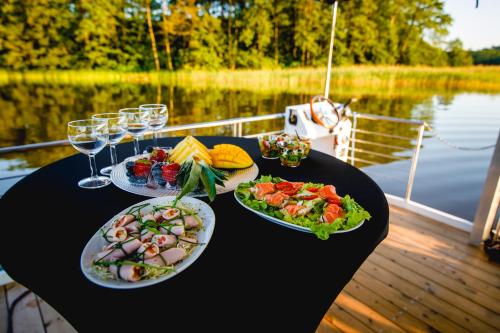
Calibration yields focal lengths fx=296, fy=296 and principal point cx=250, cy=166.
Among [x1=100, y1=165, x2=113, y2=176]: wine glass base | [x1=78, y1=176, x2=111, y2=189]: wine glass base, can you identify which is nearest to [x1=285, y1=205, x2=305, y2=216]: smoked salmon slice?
[x1=78, y1=176, x2=111, y2=189]: wine glass base

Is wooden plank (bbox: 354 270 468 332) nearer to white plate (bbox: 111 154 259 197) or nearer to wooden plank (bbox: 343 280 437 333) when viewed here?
wooden plank (bbox: 343 280 437 333)

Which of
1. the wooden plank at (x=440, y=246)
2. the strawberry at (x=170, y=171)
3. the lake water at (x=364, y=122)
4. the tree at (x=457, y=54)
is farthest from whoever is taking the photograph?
the tree at (x=457, y=54)

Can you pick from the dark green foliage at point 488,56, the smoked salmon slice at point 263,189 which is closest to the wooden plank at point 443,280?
the smoked salmon slice at point 263,189

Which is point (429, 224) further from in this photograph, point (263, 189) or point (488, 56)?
point (488, 56)

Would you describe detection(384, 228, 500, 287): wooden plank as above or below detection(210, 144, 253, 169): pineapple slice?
below

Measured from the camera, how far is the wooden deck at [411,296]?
1.52 metres

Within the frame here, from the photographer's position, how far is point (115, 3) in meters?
15.0

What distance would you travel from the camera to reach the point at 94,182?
106 centimetres

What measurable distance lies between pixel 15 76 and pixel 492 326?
56.5ft

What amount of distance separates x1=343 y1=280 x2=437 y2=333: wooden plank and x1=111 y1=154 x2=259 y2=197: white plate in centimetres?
110

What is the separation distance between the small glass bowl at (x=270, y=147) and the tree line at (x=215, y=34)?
1599cm

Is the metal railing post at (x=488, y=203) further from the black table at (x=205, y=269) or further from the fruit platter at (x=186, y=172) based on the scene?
the fruit platter at (x=186, y=172)

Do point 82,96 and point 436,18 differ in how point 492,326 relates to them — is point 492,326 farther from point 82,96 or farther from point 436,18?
point 436,18

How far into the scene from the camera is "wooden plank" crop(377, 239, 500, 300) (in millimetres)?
1798
